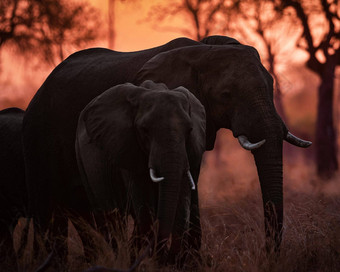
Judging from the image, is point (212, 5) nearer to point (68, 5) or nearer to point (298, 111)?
point (68, 5)

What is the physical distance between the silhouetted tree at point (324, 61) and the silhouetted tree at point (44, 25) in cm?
590

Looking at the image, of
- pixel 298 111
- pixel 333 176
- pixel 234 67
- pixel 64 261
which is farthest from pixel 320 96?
pixel 298 111

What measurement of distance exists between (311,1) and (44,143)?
907cm

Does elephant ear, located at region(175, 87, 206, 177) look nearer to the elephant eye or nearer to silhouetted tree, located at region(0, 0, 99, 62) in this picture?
the elephant eye

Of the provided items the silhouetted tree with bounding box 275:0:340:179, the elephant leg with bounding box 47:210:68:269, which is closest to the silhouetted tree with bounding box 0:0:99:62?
the silhouetted tree with bounding box 275:0:340:179

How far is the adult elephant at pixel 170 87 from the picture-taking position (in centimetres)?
643

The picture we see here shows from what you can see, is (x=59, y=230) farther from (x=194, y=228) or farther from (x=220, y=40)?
(x=220, y=40)

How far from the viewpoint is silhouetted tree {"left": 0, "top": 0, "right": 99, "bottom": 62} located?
16625mm

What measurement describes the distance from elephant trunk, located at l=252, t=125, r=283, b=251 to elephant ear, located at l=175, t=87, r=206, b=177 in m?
1.02

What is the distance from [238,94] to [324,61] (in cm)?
853

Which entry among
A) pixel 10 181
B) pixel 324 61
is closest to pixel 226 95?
pixel 10 181

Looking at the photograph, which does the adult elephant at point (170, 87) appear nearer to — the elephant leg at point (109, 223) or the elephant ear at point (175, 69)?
the elephant ear at point (175, 69)

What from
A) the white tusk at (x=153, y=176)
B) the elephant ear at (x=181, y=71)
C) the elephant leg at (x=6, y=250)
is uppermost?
the elephant ear at (x=181, y=71)

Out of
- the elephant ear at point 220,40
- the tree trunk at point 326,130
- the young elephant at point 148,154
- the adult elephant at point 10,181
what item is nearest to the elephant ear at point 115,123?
the young elephant at point 148,154
